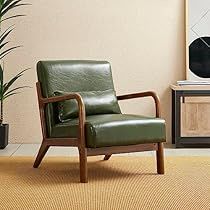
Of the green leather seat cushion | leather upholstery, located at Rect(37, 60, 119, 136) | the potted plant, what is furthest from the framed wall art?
the green leather seat cushion

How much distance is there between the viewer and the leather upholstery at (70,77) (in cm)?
398

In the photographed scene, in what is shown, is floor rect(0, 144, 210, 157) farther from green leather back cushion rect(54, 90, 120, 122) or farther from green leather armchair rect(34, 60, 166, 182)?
green leather back cushion rect(54, 90, 120, 122)

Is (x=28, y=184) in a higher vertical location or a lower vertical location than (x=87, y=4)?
lower

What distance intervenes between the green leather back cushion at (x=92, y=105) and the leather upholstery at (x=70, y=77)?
0.26 ft

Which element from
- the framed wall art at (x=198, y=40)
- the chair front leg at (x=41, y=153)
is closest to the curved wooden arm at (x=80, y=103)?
the chair front leg at (x=41, y=153)

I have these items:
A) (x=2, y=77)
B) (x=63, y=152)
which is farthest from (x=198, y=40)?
(x=2, y=77)

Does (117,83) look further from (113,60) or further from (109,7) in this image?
(109,7)

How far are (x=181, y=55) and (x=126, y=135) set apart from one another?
2215mm

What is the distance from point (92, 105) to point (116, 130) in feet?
1.63

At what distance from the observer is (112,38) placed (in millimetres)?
5492

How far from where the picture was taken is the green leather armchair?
11.3ft

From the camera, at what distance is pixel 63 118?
3.86 metres

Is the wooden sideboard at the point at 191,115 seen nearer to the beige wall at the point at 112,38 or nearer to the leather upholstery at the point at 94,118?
the beige wall at the point at 112,38

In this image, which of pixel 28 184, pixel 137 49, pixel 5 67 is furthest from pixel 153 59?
pixel 28 184
